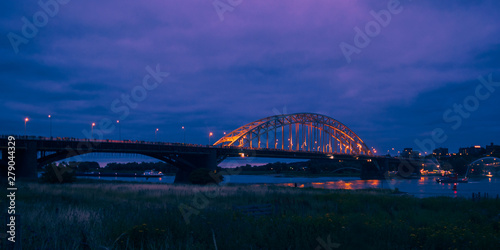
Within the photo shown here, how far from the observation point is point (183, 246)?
836cm

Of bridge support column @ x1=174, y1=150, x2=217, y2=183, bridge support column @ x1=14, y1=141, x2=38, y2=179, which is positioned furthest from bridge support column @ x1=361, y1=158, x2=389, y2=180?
bridge support column @ x1=14, y1=141, x2=38, y2=179

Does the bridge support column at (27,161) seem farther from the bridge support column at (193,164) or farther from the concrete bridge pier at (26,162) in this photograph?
the bridge support column at (193,164)

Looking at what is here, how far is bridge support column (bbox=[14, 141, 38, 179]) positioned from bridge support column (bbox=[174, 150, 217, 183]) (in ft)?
80.1

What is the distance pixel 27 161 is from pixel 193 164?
28.5m

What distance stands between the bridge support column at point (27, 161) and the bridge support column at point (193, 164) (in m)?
24.4

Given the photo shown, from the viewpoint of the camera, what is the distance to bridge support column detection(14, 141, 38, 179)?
4106 centimetres

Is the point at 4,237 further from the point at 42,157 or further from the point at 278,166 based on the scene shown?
the point at 278,166

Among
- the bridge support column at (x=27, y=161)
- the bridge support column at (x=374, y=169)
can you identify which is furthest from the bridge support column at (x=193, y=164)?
the bridge support column at (x=374, y=169)

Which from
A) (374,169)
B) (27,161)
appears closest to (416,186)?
(374,169)

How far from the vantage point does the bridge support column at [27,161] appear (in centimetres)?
4106

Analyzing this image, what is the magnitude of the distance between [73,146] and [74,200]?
32.3m

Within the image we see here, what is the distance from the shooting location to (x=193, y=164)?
66.1 meters

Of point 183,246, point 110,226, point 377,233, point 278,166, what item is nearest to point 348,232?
point 377,233

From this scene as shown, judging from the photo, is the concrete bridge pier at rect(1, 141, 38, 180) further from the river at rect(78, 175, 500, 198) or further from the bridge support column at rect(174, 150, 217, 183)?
the river at rect(78, 175, 500, 198)
